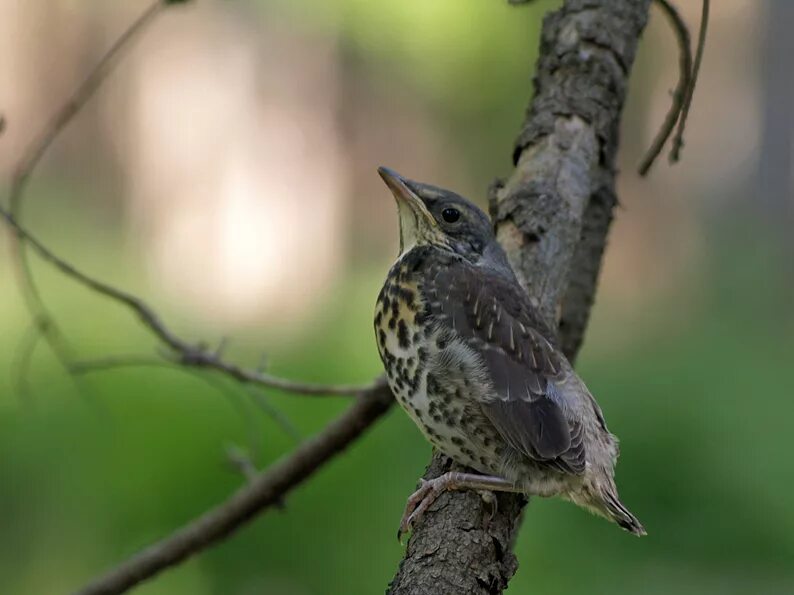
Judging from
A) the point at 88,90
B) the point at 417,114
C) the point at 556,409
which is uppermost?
the point at 88,90

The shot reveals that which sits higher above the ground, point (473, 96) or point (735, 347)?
point (473, 96)

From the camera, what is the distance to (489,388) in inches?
65.8

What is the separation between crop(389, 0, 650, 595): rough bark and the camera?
72.1 inches

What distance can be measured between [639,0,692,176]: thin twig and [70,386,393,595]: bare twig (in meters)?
0.68

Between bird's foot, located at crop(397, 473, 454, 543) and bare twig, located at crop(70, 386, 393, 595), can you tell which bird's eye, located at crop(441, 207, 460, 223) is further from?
bird's foot, located at crop(397, 473, 454, 543)

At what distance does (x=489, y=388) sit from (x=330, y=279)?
410 centimetres

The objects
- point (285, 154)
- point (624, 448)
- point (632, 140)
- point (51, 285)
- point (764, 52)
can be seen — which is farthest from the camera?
point (764, 52)

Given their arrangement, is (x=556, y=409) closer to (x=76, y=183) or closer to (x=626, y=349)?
(x=626, y=349)

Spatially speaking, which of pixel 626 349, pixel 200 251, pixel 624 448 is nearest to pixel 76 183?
pixel 200 251

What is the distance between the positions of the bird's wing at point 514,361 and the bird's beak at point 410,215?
0.59 feet

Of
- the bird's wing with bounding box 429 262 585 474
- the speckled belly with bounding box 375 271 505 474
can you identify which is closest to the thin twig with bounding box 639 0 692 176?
the bird's wing with bounding box 429 262 585 474

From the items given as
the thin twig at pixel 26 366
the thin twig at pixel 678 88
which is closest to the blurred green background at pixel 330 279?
the thin twig at pixel 26 366

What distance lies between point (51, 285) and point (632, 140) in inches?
135

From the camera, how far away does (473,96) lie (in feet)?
20.1
